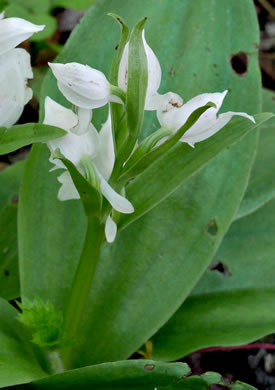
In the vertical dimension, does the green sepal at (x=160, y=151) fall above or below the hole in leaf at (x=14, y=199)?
above

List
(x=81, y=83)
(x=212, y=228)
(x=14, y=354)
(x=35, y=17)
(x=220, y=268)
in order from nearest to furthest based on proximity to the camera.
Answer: (x=81, y=83) < (x=14, y=354) < (x=212, y=228) < (x=220, y=268) < (x=35, y=17)

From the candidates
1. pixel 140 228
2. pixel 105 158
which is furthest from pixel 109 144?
pixel 140 228

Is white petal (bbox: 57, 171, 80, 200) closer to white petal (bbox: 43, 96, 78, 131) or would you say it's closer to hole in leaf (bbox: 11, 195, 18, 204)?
white petal (bbox: 43, 96, 78, 131)

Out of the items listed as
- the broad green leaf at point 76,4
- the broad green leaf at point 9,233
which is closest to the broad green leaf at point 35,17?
the broad green leaf at point 76,4

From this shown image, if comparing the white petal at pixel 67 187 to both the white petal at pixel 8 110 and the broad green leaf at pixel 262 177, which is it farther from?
the broad green leaf at pixel 262 177

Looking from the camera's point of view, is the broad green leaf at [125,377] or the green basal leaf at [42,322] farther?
the green basal leaf at [42,322]

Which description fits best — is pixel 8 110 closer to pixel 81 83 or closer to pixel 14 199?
pixel 81 83
